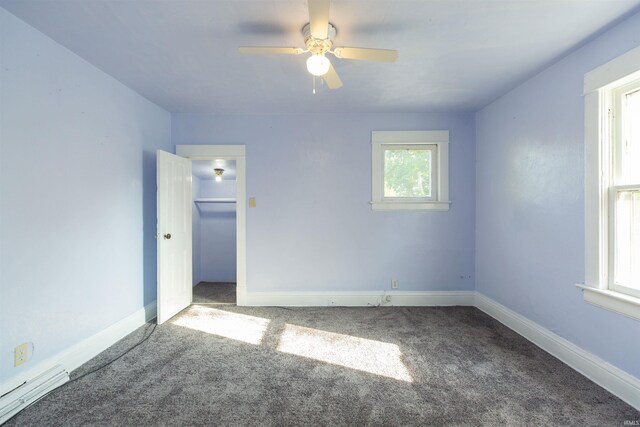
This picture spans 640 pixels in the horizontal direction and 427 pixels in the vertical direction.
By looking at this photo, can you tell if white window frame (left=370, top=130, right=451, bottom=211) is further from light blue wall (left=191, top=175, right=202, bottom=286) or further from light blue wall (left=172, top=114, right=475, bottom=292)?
light blue wall (left=191, top=175, right=202, bottom=286)

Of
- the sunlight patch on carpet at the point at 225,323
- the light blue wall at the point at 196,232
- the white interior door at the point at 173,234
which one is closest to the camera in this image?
the sunlight patch on carpet at the point at 225,323

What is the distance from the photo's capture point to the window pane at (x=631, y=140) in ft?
6.06

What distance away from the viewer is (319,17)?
147 cm

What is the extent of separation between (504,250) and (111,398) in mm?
3562

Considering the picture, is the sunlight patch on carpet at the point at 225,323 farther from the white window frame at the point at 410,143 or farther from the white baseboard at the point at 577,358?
the white baseboard at the point at 577,358

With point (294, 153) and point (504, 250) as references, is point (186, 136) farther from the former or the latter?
point (504, 250)

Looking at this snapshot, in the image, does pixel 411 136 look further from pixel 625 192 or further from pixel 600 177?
pixel 625 192

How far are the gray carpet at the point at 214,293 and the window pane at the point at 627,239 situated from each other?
144 inches

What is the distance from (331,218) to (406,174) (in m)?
1.10

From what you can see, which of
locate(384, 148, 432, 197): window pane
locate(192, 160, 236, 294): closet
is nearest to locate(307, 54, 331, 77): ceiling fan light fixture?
locate(384, 148, 432, 197): window pane

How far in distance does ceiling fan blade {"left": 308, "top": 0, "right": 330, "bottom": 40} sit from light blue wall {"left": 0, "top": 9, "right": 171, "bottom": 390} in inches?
72.7

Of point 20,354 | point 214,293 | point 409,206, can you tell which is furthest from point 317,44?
point 214,293

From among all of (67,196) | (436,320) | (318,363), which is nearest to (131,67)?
(67,196)

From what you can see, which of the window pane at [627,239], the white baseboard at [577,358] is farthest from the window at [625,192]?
the white baseboard at [577,358]
